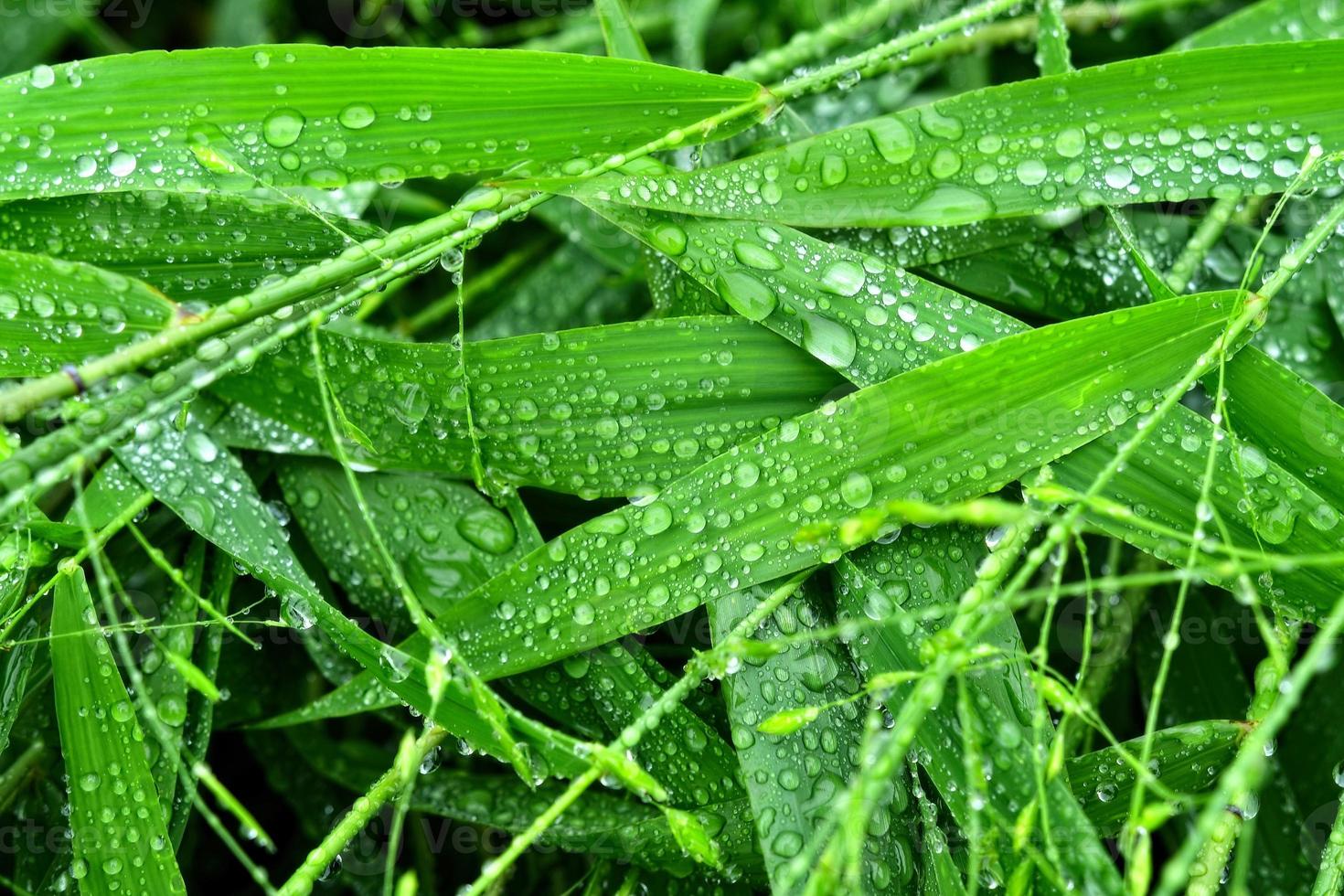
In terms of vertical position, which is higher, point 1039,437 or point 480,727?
point 1039,437

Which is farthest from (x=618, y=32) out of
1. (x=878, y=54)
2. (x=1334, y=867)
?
(x=1334, y=867)

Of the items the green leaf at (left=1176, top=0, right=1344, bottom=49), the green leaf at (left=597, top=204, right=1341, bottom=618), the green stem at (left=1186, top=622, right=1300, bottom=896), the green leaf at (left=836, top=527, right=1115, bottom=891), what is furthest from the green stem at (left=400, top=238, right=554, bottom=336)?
the green stem at (left=1186, top=622, right=1300, bottom=896)

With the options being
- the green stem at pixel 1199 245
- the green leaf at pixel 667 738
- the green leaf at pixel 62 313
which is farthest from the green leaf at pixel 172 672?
the green stem at pixel 1199 245

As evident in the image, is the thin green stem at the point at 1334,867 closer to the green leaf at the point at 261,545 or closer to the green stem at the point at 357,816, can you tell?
the green leaf at the point at 261,545

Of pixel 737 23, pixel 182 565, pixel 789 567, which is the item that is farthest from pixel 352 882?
pixel 737 23

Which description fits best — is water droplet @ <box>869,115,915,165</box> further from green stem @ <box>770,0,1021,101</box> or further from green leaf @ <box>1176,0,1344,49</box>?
green leaf @ <box>1176,0,1344,49</box>

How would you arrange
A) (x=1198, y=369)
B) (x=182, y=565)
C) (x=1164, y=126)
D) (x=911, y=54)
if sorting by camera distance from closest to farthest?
(x=1198, y=369) < (x=1164, y=126) < (x=182, y=565) < (x=911, y=54)

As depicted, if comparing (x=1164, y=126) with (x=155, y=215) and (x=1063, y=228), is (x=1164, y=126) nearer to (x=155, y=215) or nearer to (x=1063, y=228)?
(x=1063, y=228)
